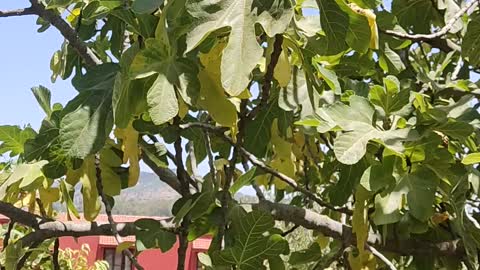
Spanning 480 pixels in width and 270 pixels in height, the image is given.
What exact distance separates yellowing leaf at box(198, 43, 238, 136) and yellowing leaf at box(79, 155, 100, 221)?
0.32 m

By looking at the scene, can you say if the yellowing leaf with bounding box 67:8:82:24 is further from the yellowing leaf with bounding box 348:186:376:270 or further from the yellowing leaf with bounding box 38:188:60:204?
the yellowing leaf with bounding box 348:186:376:270

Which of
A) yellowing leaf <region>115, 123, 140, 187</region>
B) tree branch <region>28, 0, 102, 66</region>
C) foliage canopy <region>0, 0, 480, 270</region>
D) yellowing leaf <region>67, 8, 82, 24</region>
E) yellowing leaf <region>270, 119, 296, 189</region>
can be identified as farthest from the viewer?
yellowing leaf <region>67, 8, 82, 24</region>

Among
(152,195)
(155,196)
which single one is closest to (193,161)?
(155,196)

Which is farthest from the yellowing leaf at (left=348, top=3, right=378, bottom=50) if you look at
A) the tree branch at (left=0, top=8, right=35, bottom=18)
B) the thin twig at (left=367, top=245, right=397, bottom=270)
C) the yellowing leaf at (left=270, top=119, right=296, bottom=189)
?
the tree branch at (left=0, top=8, right=35, bottom=18)

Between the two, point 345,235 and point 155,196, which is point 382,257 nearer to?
point 345,235

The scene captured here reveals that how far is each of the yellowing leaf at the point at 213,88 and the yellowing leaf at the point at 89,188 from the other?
1.04ft

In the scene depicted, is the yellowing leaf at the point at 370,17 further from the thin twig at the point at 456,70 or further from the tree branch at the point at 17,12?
the thin twig at the point at 456,70

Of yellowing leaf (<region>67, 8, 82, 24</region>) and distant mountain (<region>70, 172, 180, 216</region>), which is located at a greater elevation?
yellowing leaf (<region>67, 8, 82, 24</region>)

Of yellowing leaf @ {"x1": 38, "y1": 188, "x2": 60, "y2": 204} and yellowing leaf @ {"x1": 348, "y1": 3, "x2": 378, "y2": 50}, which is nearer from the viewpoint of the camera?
yellowing leaf @ {"x1": 348, "y1": 3, "x2": 378, "y2": 50}

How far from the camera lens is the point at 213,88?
0.85m

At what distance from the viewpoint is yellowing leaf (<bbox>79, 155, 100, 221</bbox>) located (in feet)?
3.59

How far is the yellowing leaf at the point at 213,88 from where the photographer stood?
842 millimetres

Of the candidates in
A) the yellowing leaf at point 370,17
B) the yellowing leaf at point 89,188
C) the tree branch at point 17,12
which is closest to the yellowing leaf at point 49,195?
the yellowing leaf at point 89,188

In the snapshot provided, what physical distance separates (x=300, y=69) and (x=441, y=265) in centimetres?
61
